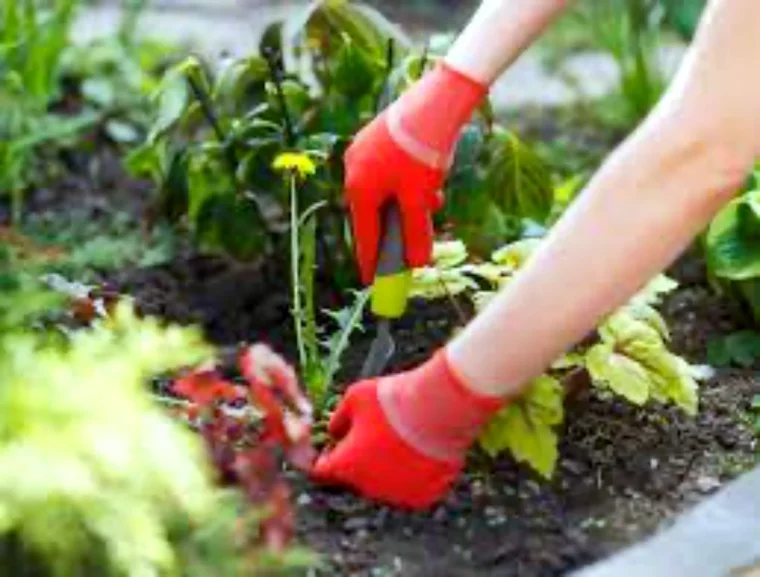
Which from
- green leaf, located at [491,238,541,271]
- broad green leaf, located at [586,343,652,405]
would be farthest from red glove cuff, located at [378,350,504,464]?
green leaf, located at [491,238,541,271]

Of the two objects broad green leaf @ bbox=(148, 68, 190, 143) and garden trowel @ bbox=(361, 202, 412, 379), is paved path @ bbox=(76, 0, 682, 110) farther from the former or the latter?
garden trowel @ bbox=(361, 202, 412, 379)

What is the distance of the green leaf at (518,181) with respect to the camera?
9.43 feet

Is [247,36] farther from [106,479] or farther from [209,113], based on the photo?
[106,479]

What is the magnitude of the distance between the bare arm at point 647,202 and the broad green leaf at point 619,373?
239 mm

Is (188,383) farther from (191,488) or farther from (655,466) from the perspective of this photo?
(655,466)

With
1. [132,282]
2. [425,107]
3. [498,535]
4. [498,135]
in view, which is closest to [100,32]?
[132,282]

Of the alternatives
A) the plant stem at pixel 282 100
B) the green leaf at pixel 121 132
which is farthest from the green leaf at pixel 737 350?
the green leaf at pixel 121 132

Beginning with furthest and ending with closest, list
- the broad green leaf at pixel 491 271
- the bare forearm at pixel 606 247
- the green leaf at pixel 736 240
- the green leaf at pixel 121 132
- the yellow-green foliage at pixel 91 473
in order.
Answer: the green leaf at pixel 121 132 < the green leaf at pixel 736 240 < the broad green leaf at pixel 491 271 < the bare forearm at pixel 606 247 < the yellow-green foliage at pixel 91 473

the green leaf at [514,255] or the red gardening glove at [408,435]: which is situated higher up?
the green leaf at [514,255]

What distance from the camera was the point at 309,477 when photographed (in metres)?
2.31

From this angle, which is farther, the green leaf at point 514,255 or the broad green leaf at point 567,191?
the broad green leaf at point 567,191

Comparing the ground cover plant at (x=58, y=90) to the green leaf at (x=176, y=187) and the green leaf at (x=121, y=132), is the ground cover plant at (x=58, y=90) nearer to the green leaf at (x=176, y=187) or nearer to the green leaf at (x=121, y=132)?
the green leaf at (x=121, y=132)

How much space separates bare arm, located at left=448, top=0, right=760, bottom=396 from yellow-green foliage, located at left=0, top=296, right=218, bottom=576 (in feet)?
1.29

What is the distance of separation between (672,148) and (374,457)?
1.50 ft
